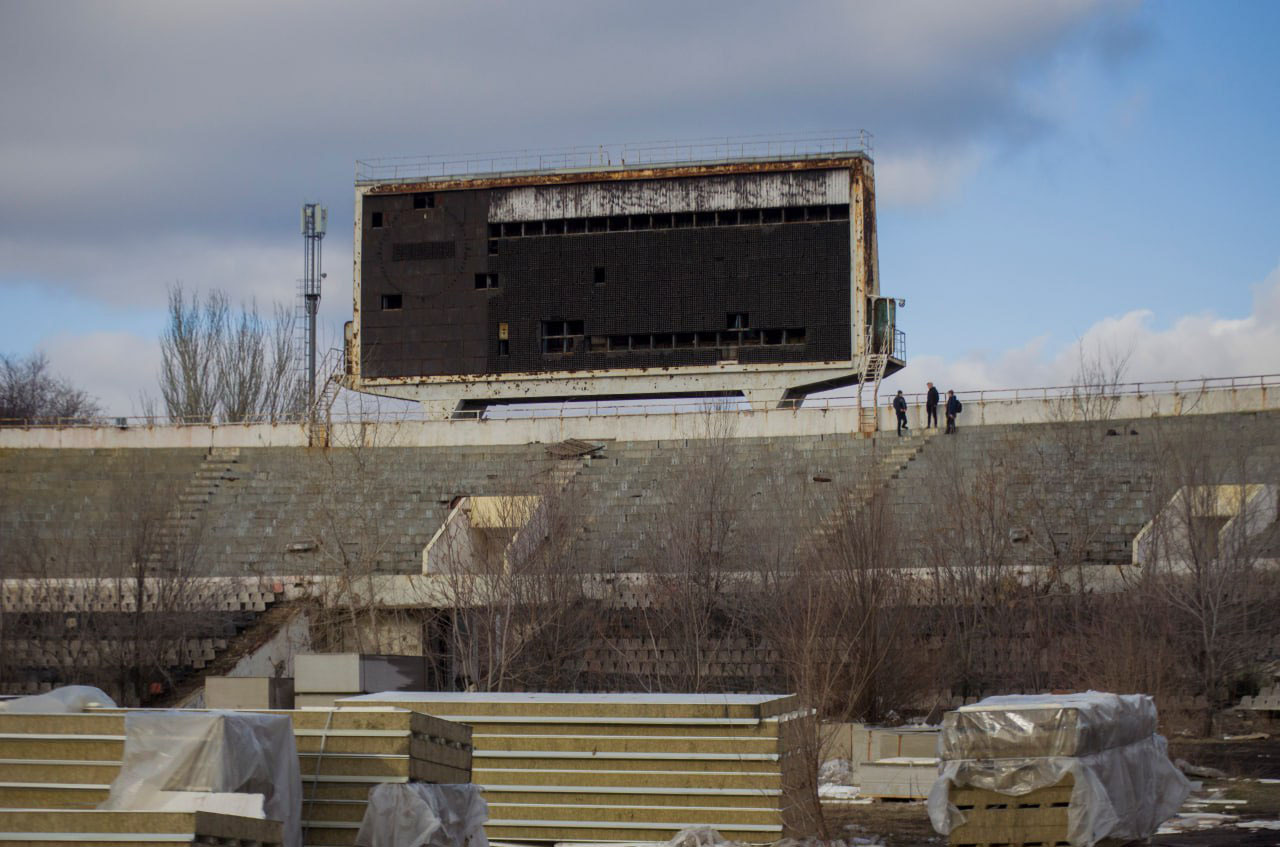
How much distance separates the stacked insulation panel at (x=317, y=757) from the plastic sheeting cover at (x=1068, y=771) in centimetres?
425

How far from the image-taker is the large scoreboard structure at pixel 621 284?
4053 centimetres

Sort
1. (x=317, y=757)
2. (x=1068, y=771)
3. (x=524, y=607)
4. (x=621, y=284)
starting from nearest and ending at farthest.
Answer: (x=317, y=757)
(x=1068, y=771)
(x=524, y=607)
(x=621, y=284)

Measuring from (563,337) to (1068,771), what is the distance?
29.3 metres

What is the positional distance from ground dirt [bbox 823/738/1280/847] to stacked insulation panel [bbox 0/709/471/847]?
463 centimetres

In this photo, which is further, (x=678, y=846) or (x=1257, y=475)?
(x=1257, y=475)

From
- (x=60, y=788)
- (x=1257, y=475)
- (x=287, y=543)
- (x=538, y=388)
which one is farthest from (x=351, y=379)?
(x=60, y=788)

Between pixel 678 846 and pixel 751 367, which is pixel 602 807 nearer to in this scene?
pixel 678 846

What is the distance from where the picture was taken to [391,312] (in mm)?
42594

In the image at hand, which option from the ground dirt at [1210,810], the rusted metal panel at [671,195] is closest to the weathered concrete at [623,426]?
the rusted metal panel at [671,195]

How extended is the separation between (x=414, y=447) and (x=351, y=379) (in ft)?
10.9

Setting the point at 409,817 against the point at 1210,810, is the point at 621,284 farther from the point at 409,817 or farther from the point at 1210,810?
the point at 409,817

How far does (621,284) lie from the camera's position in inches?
1638

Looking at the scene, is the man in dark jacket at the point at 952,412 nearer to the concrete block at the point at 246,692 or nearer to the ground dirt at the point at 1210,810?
the ground dirt at the point at 1210,810

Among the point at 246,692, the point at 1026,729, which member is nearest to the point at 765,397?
the point at 246,692
